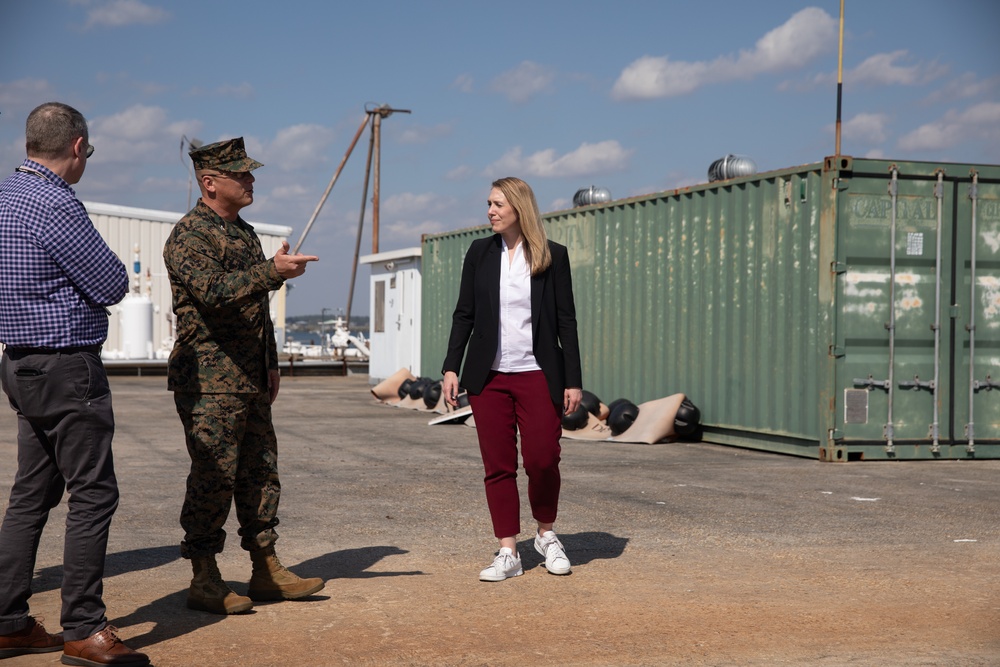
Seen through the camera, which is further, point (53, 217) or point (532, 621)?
point (532, 621)

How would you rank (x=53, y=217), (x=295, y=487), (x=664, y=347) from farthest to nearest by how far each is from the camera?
(x=664, y=347) → (x=295, y=487) → (x=53, y=217)

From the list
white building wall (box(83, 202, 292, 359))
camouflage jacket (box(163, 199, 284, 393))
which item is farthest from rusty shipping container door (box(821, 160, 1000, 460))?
white building wall (box(83, 202, 292, 359))

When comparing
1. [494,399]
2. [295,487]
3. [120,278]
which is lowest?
[295,487]

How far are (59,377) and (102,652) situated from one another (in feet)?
3.01

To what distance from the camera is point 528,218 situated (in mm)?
5379

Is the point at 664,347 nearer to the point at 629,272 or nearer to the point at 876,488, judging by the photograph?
the point at 629,272

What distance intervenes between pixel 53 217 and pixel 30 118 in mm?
392

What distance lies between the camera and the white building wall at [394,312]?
21703 millimetres

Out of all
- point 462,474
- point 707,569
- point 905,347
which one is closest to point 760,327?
point 905,347

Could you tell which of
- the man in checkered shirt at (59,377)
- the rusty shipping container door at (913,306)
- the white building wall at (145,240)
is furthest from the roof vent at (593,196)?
the white building wall at (145,240)

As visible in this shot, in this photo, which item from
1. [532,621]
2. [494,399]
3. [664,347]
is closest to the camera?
[532,621]

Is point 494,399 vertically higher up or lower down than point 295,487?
higher up

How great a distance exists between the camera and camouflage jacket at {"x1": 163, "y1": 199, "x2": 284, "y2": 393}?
4.38 m

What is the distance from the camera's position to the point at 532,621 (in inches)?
179
